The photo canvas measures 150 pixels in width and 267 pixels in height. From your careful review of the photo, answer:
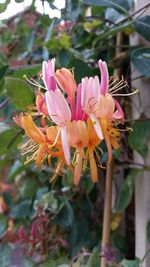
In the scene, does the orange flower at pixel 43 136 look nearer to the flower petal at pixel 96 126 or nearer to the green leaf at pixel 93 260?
the flower petal at pixel 96 126

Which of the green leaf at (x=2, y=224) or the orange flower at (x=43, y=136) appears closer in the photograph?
the orange flower at (x=43, y=136)

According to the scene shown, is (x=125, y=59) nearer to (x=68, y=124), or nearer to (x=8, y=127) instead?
(x=8, y=127)

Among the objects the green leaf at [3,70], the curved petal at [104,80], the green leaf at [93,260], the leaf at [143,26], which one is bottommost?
the green leaf at [93,260]

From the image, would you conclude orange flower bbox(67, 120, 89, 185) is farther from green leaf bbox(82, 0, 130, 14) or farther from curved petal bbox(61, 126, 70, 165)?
green leaf bbox(82, 0, 130, 14)

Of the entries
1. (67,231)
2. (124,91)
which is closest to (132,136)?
(124,91)

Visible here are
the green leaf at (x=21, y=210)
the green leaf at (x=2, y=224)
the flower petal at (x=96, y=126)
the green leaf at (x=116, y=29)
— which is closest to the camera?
the flower petal at (x=96, y=126)

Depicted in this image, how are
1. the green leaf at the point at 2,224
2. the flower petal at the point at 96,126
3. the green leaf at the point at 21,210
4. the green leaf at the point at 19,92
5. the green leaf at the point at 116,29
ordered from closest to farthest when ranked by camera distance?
the flower petal at the point at 96,126, the green leaf at the point at 19,92, the green leaf at the point at 116,29, the green leaf at the point at 2,224, the green leaf at the point at 21,210

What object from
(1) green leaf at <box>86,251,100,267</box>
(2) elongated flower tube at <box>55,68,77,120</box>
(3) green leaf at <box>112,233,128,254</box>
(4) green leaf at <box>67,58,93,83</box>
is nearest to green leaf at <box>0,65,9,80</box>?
(4) green leaf at <box>67,58,93,83</box>

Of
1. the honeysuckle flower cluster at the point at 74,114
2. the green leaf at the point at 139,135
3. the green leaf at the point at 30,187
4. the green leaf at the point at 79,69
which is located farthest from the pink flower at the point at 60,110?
the green leaf at the point at 30,187

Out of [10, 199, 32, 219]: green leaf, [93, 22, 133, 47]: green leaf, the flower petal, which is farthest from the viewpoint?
[10, 199, 32, 219]: green leaf
